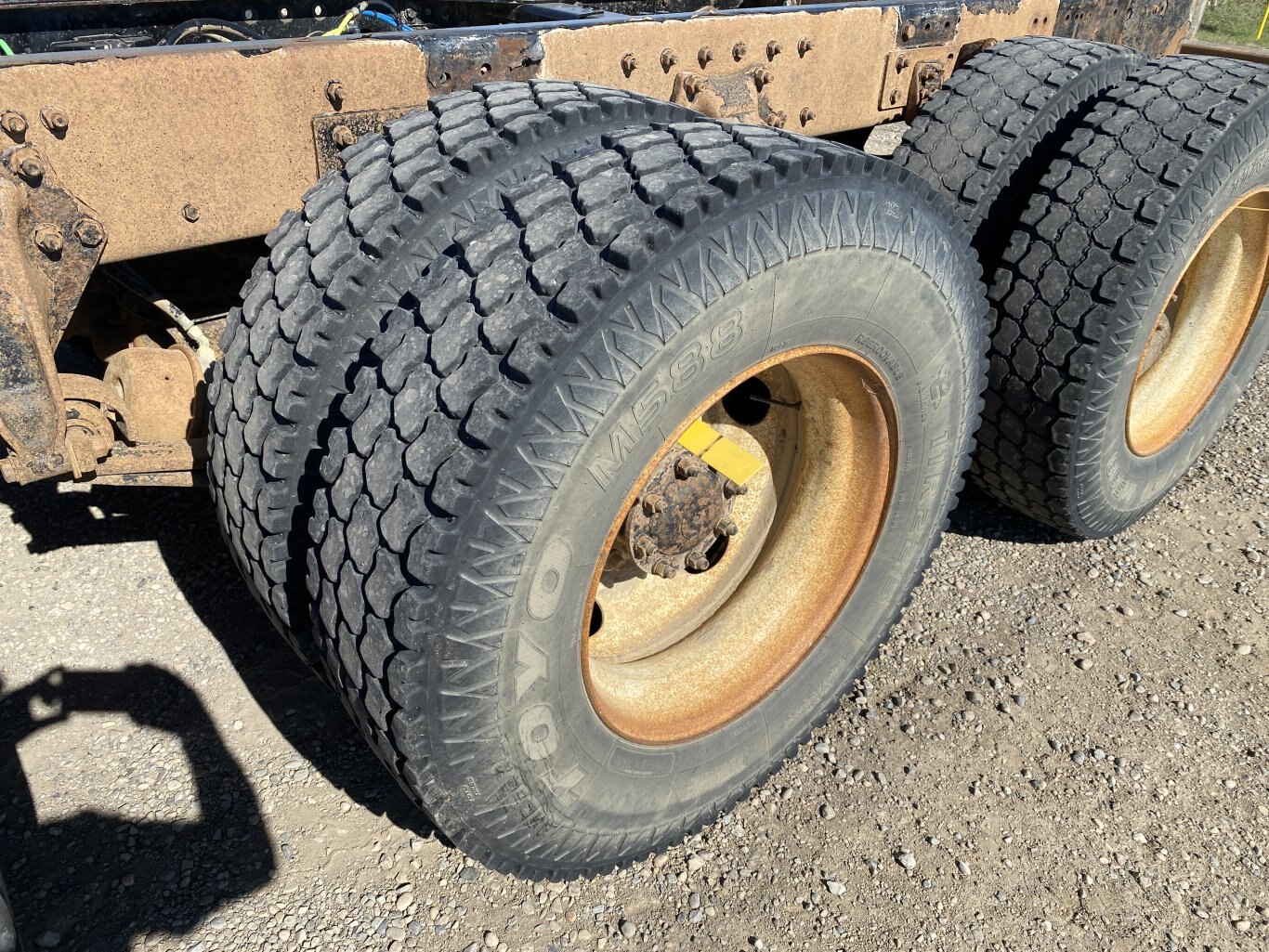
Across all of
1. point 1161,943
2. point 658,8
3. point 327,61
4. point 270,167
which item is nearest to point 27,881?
point 270,167

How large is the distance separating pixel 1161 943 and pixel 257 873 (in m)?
1.94

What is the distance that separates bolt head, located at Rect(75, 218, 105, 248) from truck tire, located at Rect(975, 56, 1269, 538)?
87.1 inches

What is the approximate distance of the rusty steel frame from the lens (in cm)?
167

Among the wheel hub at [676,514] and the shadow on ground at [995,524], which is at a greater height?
the wheel hub at [676,514]

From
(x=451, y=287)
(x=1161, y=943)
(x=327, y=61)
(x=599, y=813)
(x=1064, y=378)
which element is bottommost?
(x=1161, y=943)

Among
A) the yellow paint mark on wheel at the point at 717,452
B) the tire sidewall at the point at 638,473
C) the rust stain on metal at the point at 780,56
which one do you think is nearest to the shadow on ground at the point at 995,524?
the tire sidewall at the point at 638,473

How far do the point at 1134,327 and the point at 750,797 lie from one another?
1582 mm

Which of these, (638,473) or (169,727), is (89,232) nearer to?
(638,473)

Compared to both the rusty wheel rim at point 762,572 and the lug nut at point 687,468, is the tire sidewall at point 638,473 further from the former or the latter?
the lug nut at point 687,468

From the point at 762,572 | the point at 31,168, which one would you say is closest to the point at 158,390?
the point at 31,168

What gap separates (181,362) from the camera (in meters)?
2.27

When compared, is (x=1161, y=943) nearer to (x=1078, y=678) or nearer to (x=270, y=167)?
(x=1078, y=678)

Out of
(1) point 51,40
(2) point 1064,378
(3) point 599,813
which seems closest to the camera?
A: (3) point 599,813

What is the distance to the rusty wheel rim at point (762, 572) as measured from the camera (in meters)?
2.10
